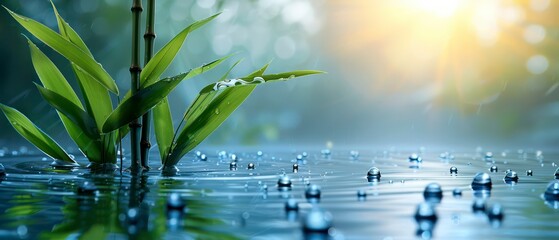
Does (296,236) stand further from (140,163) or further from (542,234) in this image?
(140,163)

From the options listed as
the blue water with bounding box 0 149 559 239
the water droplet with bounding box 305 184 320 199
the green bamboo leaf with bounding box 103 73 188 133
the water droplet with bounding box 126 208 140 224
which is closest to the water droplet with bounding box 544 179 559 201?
the blue water with bounding box 0 149 559 239

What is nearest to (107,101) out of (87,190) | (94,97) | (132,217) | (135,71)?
(94,97)

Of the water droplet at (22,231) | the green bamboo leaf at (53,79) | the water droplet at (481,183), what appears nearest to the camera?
the water droplet at (22,231)

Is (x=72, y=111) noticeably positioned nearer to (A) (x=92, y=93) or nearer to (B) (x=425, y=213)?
(A) (x=92, y=93)

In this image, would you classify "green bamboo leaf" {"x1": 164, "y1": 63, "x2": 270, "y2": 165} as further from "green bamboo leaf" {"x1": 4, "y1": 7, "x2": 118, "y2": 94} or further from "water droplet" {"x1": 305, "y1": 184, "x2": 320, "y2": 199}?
"water droplet" {"x1": 305, "y1": 184, "x2": 320, "y2": 199}

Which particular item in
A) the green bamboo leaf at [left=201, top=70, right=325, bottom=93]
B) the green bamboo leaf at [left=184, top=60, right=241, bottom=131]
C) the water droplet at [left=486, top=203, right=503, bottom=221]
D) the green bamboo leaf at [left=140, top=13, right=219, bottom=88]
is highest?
the green bamboo leaf at [left=140, top=13, right=219, bottom=88]

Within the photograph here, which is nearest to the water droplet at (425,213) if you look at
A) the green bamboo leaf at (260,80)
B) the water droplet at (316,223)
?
the water droplet at (316,223)

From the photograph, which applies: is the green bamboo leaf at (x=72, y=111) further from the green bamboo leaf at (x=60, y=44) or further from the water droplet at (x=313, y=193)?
the water droplet at (x=313, y=193)
